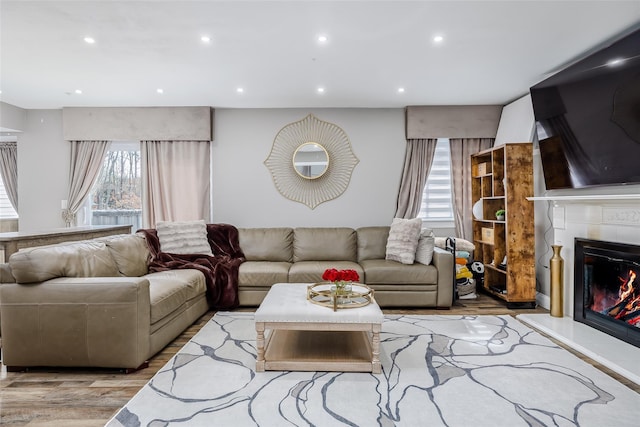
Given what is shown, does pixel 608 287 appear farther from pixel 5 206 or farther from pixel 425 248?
pixel 5 206

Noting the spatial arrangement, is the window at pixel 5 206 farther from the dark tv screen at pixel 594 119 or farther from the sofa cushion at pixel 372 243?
the dark tv screen at pixel 594 119

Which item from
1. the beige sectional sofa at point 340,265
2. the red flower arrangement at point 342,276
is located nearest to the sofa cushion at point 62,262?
the beige sectional sofa at point 340,265

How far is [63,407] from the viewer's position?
1835 millimetres

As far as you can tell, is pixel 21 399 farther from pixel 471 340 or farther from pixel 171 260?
pixel 471 340

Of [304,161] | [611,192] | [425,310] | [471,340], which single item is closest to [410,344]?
[471,340]

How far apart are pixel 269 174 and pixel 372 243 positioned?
1.70 m

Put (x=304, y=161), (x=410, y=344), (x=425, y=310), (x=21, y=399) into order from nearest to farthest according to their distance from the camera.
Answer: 1. (x=21, y=399)
2. (x=410, y=344)
3. (x=425, y=310)
4. (x=304, y=161)

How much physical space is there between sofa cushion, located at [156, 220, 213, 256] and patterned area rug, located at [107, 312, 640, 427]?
136 centimetres

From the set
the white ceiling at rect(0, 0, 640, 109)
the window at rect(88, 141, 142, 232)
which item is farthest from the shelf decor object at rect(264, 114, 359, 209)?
the window at rect(88, 141, 142, 232)

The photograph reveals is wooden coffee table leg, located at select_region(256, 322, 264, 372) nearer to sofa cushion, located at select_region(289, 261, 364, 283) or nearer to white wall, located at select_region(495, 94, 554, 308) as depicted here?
sofa cushion, located at select_region(289, 261, 364, 283)

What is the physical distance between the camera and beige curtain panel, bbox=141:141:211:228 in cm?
479

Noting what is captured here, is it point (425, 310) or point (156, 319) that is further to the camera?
point (425, 310)

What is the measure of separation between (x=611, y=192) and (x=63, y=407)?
13.2ft

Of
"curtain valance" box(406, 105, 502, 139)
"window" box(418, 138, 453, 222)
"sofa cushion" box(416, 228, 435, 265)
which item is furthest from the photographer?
"window" box(418, 138, 453, 222)
